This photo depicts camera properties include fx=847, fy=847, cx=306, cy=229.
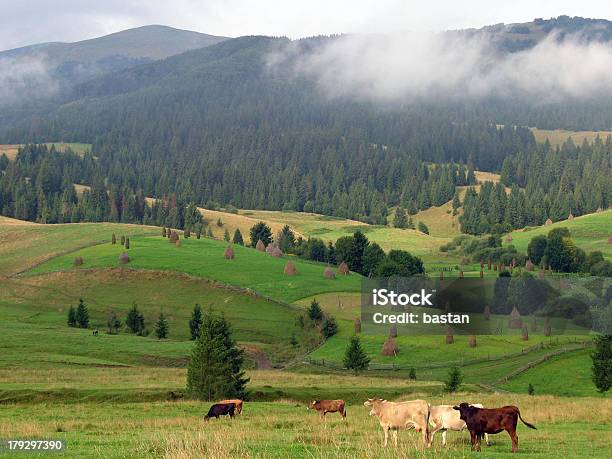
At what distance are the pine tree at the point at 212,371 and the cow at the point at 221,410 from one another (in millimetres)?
13676

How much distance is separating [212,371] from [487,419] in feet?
98.4

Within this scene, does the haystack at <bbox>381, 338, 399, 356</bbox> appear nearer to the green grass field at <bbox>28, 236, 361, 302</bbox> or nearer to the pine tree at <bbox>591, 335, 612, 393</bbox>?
the pine tree at <bbox>591, 335, 612, 393</bbox>

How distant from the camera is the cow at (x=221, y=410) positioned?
3862 cm

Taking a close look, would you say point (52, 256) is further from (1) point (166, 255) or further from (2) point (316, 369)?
(2) point (316, 369)

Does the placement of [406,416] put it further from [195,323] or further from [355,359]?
[195,323]

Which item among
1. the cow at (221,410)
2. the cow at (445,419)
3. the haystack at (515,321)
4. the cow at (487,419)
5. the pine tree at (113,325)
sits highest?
the cow at (487,419)

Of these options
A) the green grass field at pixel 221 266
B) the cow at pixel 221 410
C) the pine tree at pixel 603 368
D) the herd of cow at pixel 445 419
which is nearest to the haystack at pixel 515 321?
the pine tree at pixel 603 368

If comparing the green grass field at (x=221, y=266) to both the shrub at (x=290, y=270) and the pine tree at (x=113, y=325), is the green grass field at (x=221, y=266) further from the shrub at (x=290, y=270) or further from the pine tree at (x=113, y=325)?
the pine tree at (x=113, y=325)

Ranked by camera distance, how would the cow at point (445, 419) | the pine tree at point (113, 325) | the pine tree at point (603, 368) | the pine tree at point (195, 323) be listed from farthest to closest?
the pine tree at point (113, 325), the pine tree at point (195, 323), the pine tree at point (603, 368), the cow at point (445, 419)

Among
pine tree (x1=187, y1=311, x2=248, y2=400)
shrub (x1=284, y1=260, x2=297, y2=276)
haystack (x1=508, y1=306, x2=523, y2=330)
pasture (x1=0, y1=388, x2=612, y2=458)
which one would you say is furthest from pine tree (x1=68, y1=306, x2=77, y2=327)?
pasture (x1=0, y1=388, x2=612, y2=458)

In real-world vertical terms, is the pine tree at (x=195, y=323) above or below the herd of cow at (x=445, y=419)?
below

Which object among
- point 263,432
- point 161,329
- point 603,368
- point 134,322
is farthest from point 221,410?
point 134,322

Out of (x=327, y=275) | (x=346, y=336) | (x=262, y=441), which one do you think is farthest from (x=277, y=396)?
(x=327, y=275)

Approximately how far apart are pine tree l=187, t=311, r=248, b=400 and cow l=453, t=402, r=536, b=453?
28.1 m
